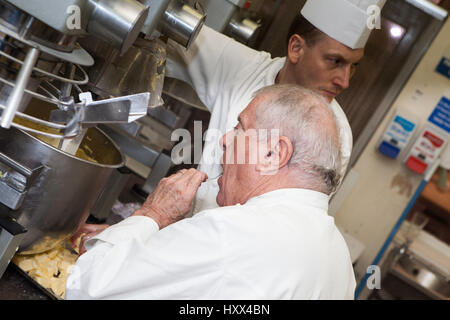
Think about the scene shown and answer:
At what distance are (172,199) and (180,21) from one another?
44cm

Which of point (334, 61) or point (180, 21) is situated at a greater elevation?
point (334, 61)

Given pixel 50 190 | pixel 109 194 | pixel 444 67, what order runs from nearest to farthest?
1. pixel 50 190
2. pixel 109 194
3. pixel 444 67

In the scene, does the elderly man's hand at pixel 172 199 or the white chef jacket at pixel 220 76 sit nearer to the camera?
the elderly man's hand at pixel 172 199

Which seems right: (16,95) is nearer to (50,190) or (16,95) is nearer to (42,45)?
(42,45)

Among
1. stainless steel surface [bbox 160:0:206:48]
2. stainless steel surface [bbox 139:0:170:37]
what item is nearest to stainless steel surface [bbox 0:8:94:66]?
stainless steel surface [bbox 139:0:170:37]

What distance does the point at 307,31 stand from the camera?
66.7 inches

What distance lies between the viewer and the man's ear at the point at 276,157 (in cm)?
105

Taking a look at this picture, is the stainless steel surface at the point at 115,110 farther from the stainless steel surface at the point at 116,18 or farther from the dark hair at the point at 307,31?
the dark hair at the point at 307,31

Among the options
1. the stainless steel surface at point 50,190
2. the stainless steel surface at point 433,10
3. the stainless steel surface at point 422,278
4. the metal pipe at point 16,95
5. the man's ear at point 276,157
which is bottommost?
the stainless steel surface at point 422,278

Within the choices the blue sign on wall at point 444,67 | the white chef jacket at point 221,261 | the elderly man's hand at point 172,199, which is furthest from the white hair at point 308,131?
the blue sign on wall at point 444,67

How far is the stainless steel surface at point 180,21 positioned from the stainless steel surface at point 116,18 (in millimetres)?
278

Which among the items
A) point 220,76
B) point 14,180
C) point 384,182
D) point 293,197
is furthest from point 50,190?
point 384,182

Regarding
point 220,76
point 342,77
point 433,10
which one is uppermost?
point 433,10

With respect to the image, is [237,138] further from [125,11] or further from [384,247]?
[384,247]
